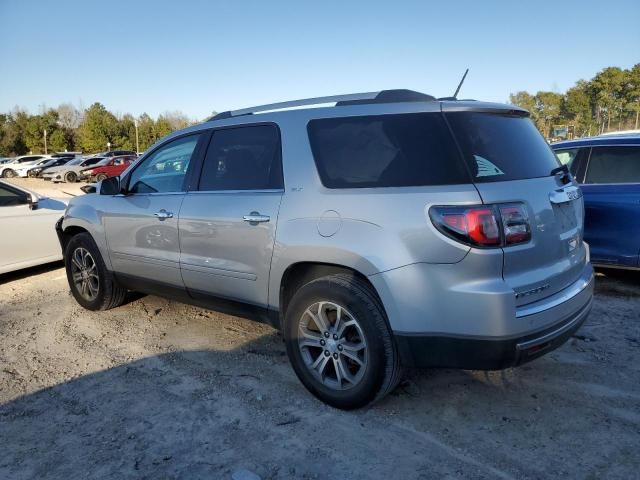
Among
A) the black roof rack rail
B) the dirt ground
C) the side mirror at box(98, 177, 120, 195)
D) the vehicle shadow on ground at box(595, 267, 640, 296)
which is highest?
the black roof rack rail

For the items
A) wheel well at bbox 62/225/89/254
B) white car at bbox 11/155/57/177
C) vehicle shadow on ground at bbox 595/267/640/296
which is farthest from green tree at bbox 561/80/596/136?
wheel well at bbox 62/225/89/254

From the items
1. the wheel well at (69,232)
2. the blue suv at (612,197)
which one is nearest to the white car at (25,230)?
the wheel well at (69,232)

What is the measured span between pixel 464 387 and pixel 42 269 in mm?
6450

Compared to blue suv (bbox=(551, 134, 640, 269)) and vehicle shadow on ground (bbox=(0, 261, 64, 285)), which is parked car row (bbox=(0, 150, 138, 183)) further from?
blue suv (bbox=(551, 134, 640, 269))

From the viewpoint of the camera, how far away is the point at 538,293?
9.14ft

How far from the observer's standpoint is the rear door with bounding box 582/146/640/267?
208 inches

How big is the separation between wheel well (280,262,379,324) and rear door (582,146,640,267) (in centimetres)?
361

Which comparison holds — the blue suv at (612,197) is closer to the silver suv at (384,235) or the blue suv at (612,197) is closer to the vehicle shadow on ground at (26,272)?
the silver suv at (384,235)

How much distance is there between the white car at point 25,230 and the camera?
256 inches

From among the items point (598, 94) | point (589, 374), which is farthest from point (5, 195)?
point (598, 94)

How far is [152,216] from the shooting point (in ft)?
14.1

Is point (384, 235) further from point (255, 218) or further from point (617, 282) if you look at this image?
point (617, 282)

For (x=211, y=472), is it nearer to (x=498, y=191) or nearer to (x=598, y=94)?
(x=498, y=191)

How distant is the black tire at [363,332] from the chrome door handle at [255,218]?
53 centimetres
